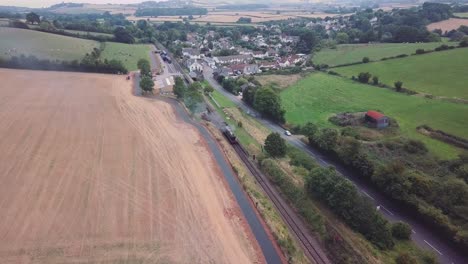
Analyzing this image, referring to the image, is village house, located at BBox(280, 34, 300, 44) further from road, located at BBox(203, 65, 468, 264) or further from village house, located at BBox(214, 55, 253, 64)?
road, located at BBox(203, 65, 468, 264)

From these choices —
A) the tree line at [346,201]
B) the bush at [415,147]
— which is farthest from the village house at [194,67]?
the bush at [415,147]

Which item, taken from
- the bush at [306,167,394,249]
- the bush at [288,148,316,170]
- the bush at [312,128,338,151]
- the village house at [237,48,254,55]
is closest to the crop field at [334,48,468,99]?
the bush at [312,128,338,151]

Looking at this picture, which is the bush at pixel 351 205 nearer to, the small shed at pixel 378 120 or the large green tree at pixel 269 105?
the small shed at pixel 378 120

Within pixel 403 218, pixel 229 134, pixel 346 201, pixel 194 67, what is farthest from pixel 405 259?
pixel 194 67

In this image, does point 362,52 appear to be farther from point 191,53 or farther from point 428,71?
point 191,53

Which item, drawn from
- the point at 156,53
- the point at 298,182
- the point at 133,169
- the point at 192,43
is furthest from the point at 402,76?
the point at 192,43

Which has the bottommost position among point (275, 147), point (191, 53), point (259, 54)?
point (275, 147)
